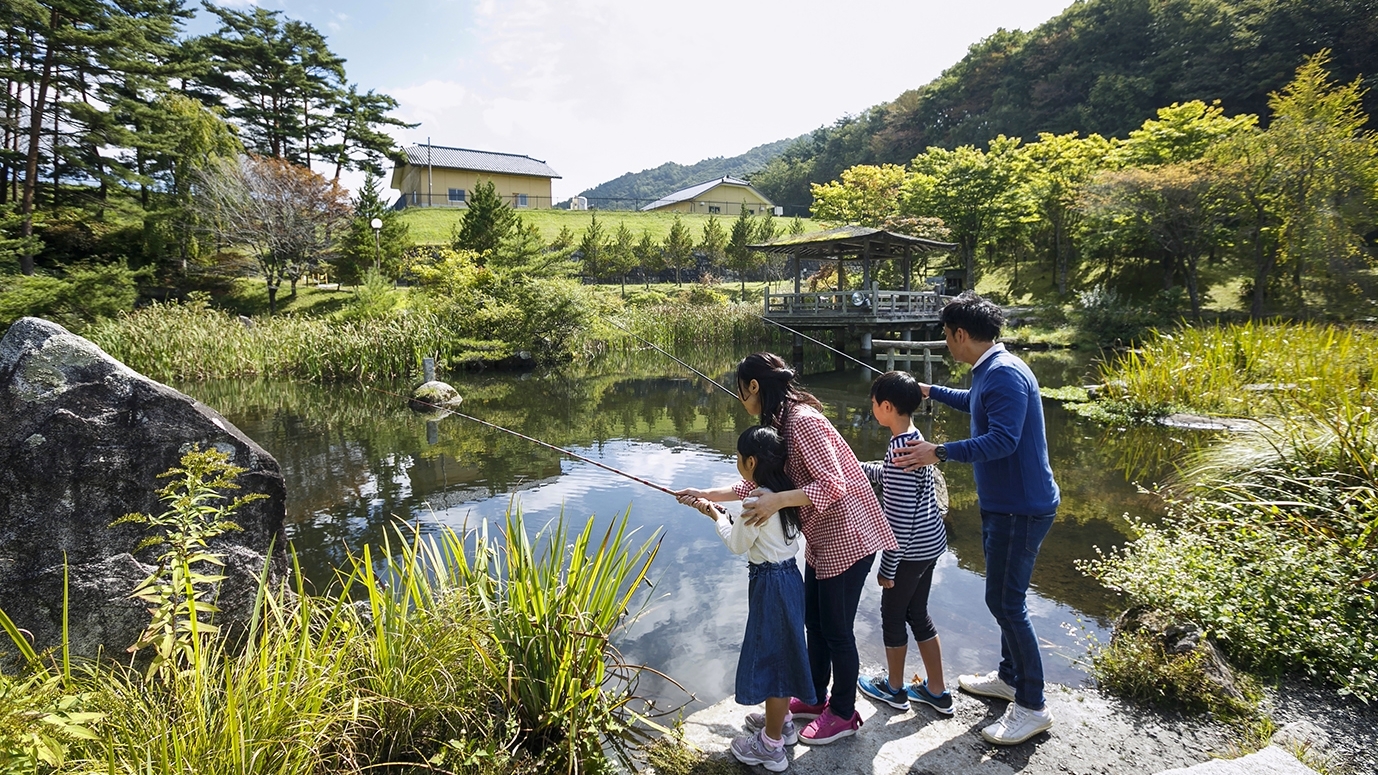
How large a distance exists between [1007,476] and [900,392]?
46 centimetres

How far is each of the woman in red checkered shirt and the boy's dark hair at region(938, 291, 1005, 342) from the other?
24.3 inches

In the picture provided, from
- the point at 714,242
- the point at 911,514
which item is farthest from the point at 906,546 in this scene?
the point at 714,242

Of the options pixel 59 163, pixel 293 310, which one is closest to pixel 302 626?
pixel 293 310

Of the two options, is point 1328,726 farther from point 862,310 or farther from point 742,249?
point 742,249

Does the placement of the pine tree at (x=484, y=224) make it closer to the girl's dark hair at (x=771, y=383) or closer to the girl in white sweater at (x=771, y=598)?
the girl's dark hair at (x=771, y=383)

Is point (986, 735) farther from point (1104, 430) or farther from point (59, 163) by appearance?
point (59, 163)

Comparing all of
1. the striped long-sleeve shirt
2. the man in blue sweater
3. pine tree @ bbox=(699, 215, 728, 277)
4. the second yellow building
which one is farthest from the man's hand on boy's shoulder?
the second yellow building

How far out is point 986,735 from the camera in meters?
2.44

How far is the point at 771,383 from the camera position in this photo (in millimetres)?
2264

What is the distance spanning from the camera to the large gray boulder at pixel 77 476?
2.44m

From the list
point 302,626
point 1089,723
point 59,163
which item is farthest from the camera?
point 59,163

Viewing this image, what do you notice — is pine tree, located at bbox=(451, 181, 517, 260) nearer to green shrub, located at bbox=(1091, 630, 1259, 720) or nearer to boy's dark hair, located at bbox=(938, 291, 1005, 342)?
boy's dark hair, located at bbox=(938, 291, 1005, 342)

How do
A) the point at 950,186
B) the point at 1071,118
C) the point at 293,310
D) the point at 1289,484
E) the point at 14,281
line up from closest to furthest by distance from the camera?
the point at 1289,484
the point at 14,281
the point at 293,310
the point at 950,186
the point at 1071,118

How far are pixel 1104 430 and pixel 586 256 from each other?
23.4 metres
